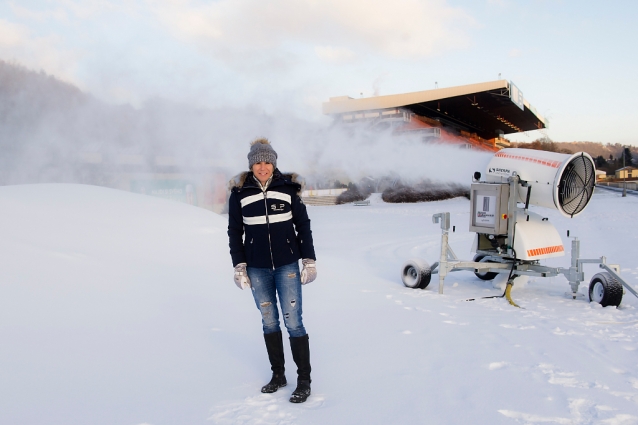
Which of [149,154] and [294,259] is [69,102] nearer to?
[149,154]

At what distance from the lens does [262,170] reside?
306 cm

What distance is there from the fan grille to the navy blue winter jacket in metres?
4.78

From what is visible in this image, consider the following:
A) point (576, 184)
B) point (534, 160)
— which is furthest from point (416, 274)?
point (576, 184)

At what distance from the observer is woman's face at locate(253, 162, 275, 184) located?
307 cm

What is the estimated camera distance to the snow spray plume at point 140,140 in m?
15.4

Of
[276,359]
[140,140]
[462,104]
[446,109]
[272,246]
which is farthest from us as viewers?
[446,109]

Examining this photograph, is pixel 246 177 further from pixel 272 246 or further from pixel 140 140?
pixel 140 140

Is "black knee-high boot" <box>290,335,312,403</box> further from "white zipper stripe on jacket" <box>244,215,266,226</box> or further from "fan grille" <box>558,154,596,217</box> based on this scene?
"fan grille" <box>558,154,596,217</box>

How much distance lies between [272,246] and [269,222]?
168 millimetres

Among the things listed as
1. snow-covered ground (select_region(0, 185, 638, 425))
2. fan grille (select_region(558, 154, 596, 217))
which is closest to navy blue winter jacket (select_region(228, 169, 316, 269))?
snow-covered ground (select_region(0, 185, 638, 425))

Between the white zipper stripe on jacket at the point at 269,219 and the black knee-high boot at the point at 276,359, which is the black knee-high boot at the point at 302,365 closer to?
the black knee-high boot at the point at 276,359

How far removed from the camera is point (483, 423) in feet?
8.59

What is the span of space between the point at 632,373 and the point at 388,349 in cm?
192

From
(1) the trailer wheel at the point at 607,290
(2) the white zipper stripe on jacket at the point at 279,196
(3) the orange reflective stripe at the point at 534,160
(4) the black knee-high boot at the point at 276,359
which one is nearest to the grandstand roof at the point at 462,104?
(3) the orange reflective stripe at the point at 534,160
